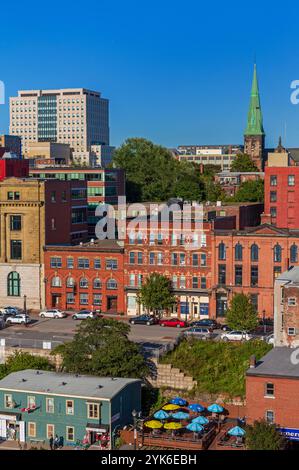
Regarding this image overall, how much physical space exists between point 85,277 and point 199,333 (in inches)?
525

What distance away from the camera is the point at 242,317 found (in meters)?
57.1

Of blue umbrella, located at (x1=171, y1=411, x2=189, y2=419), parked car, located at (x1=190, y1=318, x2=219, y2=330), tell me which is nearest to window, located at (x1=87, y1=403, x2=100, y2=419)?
blue umbrella, located at (x1=171, y1=411, x2=189, y2=419)

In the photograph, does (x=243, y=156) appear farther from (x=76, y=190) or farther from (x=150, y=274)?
(x=150, y=274)

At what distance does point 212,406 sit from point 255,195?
63924mm

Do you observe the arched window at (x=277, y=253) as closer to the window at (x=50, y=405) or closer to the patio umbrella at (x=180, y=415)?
the patio umbrella at (x=180, y=415)

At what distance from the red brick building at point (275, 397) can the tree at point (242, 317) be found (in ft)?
34.9

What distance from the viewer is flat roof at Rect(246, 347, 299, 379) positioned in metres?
45.2

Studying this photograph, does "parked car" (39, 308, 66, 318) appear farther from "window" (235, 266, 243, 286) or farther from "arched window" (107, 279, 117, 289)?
"window" (235, 266, 243, 286)

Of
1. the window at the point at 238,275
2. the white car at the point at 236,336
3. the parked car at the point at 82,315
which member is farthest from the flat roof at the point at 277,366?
the parked car at the point at 82,315

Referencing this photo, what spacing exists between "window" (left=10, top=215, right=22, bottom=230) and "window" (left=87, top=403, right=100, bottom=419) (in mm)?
28292

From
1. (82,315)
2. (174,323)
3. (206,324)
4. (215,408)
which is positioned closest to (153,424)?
(215,408)

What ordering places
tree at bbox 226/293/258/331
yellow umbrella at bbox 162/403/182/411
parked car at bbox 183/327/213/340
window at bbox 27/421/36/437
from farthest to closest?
parked car at bbox 183/327/213/340 < tree at bbox 226/293/258/331 < yellow umbrella at bbox 162/403/182/411 < window at bbox 27/421/36/437

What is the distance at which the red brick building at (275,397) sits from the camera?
44.5 m
